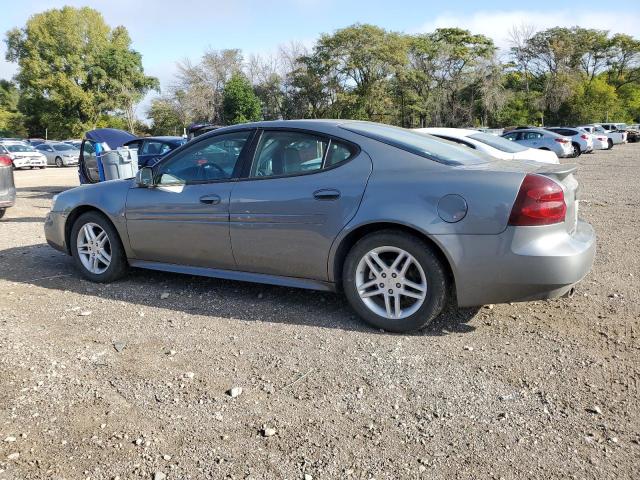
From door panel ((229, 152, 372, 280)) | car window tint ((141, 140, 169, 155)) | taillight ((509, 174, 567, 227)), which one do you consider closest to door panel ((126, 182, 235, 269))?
door panel ((229, 152, 372, 280))

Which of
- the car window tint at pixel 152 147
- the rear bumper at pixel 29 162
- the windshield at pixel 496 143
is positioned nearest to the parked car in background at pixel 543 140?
the windshield at pixel 496 143

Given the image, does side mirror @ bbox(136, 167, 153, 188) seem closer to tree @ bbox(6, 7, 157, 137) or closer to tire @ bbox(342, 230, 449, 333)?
tire @ bbox(342, 230, 449, 333)

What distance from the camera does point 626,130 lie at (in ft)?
141

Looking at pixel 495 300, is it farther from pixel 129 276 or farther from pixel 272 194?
pixel 129 276

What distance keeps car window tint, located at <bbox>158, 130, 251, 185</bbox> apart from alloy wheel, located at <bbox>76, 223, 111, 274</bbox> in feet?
3.09

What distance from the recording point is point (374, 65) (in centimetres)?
5194

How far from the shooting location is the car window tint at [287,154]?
14.1 ft

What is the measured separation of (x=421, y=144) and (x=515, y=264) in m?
1.22

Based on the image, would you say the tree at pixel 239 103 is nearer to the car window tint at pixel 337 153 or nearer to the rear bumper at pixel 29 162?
the rear bumper at pixel 29 162

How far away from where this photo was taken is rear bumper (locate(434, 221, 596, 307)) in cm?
355

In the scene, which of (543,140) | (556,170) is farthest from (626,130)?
(556,170)

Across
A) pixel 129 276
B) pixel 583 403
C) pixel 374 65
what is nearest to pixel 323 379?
pixel 583 403

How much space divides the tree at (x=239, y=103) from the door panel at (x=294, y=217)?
154 ft

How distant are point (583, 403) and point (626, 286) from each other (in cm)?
234
